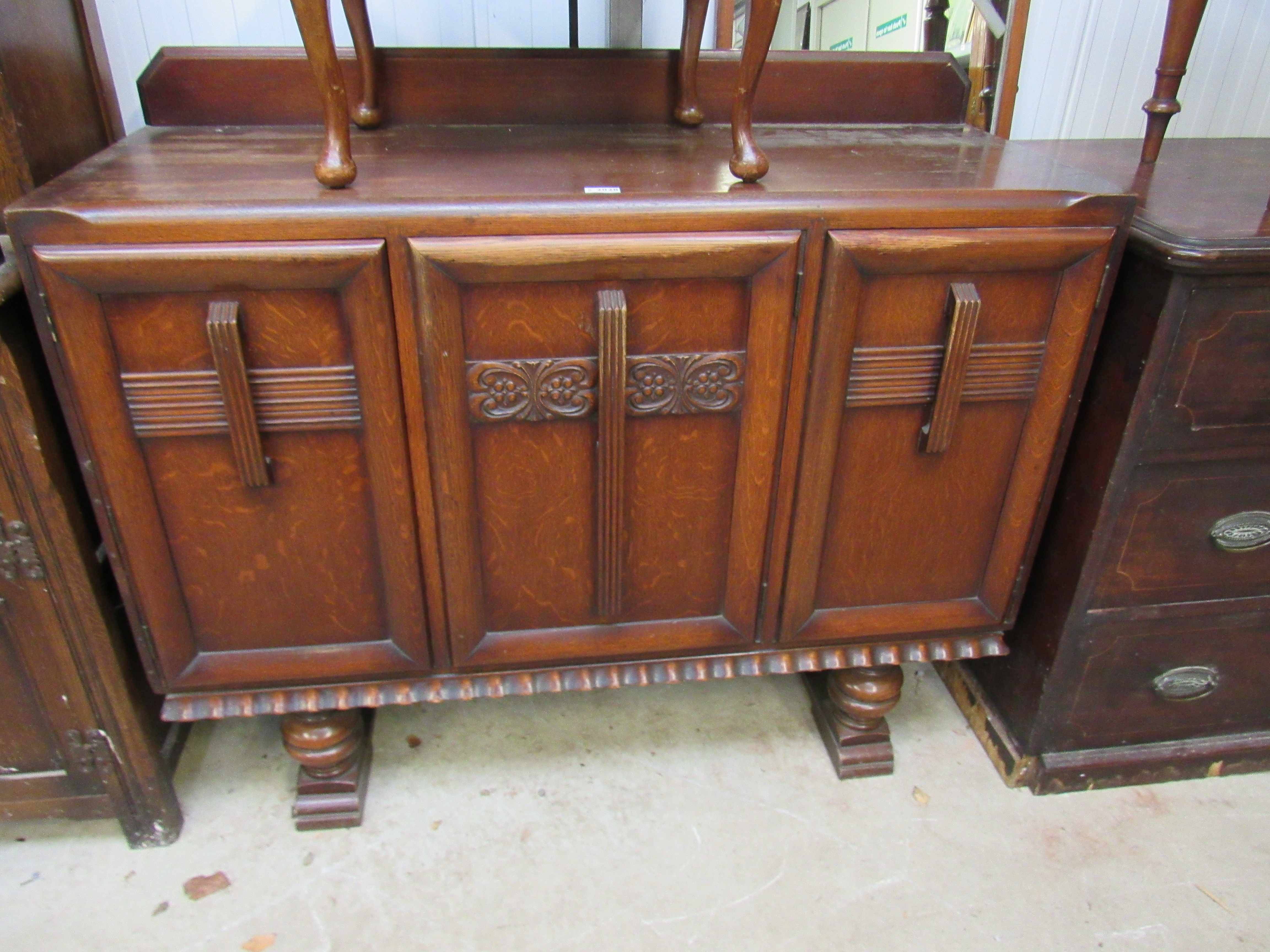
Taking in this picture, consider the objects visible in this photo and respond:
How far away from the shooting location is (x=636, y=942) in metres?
1.18

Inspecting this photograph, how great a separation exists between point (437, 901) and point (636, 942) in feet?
0.93

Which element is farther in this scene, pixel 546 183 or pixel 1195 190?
pixel 1195 190

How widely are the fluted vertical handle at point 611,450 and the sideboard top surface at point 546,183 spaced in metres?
0.10

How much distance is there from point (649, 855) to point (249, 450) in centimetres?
80

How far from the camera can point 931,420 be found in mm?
1104

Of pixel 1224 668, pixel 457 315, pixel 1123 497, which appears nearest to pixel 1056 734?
pixel 1224 668

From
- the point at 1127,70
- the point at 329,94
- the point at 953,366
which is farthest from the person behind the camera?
the point at 1127,70

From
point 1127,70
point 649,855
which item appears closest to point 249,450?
point 649,855

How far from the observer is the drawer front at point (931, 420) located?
3.37ft

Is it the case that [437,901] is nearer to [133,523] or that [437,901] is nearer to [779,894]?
[779,894]

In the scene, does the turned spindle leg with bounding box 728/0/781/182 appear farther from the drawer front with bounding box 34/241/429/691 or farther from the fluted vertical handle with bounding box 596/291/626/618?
the drawer front with bounding box 34/241/429/691

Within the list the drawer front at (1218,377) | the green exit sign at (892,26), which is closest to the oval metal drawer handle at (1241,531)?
the drawer front at (1218,377)

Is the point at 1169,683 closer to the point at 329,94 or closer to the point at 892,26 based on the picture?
the point at 892,26

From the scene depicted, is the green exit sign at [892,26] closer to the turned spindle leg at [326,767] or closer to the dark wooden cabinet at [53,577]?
the dark wooden cabinet at [53,577]
